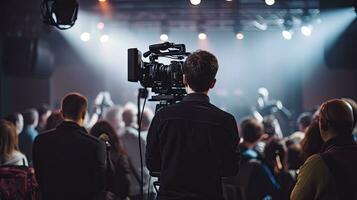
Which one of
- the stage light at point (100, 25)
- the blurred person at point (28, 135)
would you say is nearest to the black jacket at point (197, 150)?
the blurred person at point (28, 135)

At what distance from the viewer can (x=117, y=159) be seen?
3.69 m

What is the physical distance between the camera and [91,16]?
948cm

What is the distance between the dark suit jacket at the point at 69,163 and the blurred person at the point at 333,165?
1231mm

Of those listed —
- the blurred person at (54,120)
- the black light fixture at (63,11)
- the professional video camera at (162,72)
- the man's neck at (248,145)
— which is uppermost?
the black light fixture at (63,11)

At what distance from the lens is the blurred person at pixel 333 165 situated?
7.39 ft

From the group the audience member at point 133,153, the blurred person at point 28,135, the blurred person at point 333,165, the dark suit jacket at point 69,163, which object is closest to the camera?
the blurred person at point 333,165

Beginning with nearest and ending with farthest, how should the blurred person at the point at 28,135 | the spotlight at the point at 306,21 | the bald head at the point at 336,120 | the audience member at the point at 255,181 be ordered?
the bald head at the point at 336,120
the audience member at the point at 255,181
the blurred person at the point at 28,135
the spotlight at the point at 306,21

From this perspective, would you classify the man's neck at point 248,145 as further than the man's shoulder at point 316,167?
Yes

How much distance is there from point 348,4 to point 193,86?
16.1ft

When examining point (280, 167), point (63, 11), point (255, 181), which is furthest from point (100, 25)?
point (255, 181)

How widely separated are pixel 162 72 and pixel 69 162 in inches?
32.3

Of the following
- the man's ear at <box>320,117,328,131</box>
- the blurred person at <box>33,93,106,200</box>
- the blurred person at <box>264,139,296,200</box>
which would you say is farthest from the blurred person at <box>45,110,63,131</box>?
the man's ear at <box>320,117,328,131</box>

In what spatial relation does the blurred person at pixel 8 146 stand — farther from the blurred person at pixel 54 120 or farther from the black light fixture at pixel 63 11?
the black light fixture at pixel 63 11

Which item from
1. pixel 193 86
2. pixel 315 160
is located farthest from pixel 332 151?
pixel 193 86
